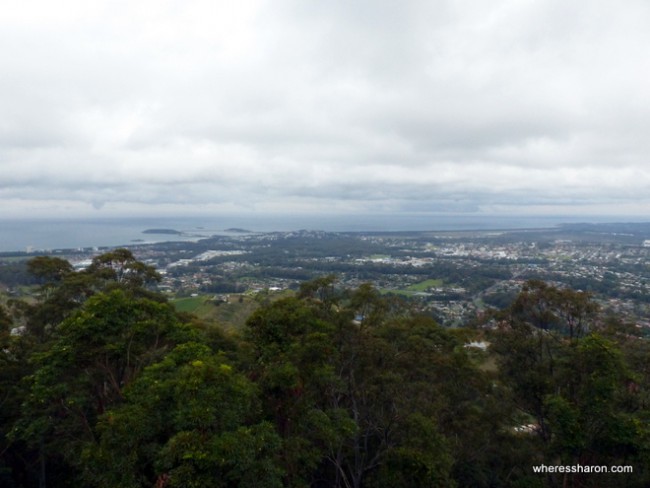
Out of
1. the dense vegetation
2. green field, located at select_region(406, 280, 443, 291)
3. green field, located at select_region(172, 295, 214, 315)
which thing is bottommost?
green field, located at select_region(406, 280, 443, 291)

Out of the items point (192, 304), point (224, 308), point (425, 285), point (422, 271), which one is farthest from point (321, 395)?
point (422, 271)

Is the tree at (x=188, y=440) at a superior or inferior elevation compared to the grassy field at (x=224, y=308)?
superior

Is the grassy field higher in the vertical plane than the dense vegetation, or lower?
lower

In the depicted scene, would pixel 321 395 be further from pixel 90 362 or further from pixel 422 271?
pixel 422 271

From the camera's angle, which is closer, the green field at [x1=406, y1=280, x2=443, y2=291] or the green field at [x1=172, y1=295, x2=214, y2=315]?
the green field at [x1=172, y1=295, x2=214, y2=315]

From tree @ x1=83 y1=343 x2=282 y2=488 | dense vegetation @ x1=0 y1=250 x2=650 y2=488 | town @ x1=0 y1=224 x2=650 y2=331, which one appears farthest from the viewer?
town @ x1=0 y1=224 x2=650 y2=331

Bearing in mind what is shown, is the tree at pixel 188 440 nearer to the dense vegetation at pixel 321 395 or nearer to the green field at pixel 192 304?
the dense vegetation at pixel 321 395

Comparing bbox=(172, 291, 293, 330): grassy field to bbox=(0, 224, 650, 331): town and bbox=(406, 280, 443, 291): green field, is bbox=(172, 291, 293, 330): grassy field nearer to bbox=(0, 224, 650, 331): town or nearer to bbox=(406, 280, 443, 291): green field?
bbox=(0, 224, 650, 331): town

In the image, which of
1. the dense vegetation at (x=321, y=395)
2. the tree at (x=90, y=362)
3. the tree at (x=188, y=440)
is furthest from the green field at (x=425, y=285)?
the tree at (x=188, y=440)

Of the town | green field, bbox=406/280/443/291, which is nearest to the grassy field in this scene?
the town
